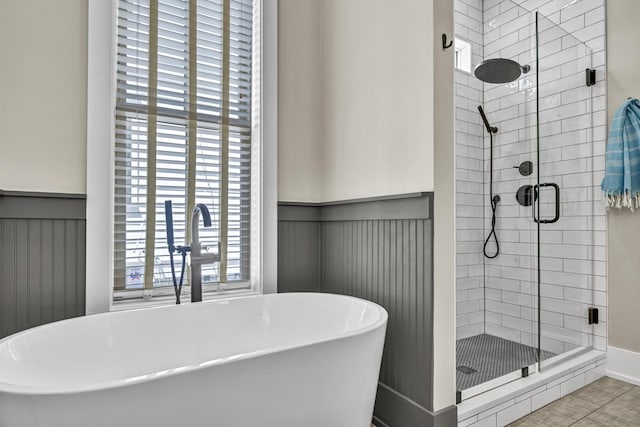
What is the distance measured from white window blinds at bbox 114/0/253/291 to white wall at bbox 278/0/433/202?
0.93 ft

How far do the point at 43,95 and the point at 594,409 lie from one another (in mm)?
3063

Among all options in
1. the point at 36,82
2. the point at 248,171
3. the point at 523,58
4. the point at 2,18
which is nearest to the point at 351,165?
the point at 248,171

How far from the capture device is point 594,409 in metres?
1.88

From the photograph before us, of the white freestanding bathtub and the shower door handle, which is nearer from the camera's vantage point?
the white freestanding bathtub

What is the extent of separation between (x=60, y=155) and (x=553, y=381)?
8.92 ft

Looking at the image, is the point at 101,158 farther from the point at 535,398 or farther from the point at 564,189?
the point at 564,189

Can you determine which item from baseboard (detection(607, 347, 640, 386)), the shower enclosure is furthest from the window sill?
baseboard (detection(607, 347, 640, 386))

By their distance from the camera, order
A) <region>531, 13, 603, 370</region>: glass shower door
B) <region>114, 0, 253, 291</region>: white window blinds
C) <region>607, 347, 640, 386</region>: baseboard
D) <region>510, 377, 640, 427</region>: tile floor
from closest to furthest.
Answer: <region>510, 377, 640, 427</region>: tile floor
<region>114, 0, 253, 291</region>: white window blinds
<region>607, 347, 640, 386</region>: baseboard
<region>531, 13, 603, 370</region>: glass shower door

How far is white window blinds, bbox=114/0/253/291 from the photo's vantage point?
1.85 meters

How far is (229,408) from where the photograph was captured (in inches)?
42.8

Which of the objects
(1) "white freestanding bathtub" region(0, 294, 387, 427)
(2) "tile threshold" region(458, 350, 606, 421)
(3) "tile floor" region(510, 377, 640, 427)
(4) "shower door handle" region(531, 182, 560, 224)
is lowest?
(3) "tile floor" region(510, 377, 640, 427)

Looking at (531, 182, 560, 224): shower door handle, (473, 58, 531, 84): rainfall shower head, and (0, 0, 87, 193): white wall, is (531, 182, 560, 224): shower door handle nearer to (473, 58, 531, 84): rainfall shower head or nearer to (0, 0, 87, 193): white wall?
(473, 58, 531, 84): rainfall shower head

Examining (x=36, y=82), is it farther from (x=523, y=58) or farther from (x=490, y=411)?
(x=523, y=58)

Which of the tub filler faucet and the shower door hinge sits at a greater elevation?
the shower door hinge
